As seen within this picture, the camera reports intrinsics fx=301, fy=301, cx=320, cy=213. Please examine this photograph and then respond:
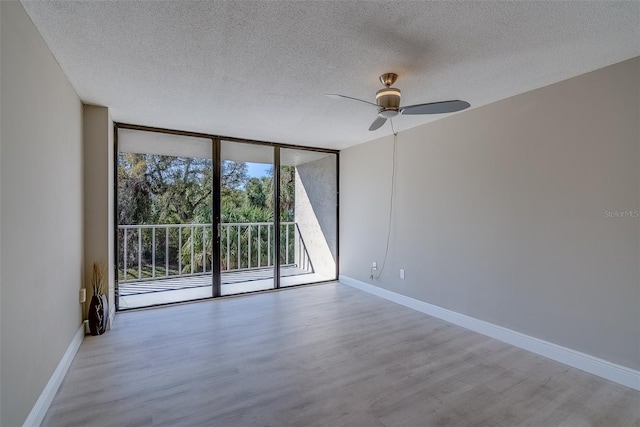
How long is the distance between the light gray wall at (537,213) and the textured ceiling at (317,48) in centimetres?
33

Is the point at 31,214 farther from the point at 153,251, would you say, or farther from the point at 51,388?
the point at 153,251

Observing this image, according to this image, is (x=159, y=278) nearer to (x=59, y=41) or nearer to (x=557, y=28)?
(x=59, y=41)

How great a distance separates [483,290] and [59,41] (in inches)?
159

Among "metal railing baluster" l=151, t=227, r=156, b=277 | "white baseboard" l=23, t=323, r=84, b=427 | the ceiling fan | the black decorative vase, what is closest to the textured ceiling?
the ceiling fan

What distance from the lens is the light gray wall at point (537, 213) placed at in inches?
86.7

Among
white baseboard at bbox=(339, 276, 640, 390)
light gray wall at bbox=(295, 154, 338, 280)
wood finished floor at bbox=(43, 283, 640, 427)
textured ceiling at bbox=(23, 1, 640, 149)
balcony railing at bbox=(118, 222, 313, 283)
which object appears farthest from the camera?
light gray wall at bbox=(295, 154, 338, 280)

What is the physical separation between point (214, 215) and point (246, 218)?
0.62m

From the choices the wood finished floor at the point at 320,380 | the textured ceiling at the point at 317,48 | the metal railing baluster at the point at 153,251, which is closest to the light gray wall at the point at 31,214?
the textured ceiling at the point at 317,48

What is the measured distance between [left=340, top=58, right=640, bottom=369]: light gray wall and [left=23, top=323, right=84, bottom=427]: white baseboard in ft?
11.5

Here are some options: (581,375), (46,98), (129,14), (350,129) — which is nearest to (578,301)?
(581,375)

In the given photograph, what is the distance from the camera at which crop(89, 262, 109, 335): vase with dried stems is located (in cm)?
292

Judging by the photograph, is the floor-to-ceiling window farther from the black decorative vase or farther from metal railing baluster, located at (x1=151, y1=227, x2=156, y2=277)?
the black decorative vase

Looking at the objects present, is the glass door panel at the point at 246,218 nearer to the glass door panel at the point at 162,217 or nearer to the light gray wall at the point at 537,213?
the glass door panel at the point at 162,217

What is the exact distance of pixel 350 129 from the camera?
3.93 metres
